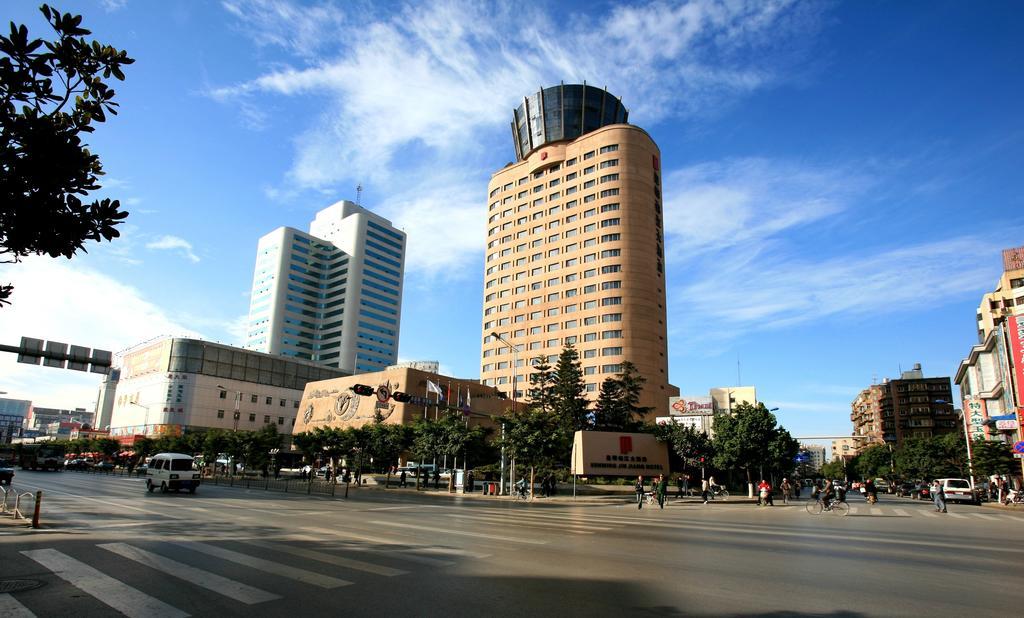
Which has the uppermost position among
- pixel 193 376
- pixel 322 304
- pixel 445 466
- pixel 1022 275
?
pixel 322 304

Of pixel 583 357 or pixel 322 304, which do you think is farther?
pixel 322 304

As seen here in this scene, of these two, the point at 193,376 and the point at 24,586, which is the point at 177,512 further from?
the point at 193,376

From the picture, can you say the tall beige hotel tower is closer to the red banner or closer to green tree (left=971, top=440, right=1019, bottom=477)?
green tree (left=971, top=440, right=1019, bottom=477)

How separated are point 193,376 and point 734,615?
398 ft

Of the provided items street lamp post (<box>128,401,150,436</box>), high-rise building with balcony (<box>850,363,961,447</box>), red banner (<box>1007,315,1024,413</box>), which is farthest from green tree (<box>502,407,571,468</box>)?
high-rise building with balcony (<box>850,363,961,447</box>)

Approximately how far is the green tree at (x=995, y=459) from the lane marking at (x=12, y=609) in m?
71.7

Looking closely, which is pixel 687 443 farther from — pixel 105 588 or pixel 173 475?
pixel 105 588

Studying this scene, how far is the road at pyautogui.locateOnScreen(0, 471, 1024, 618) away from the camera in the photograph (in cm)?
757

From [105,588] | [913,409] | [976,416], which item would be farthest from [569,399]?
[913,409]

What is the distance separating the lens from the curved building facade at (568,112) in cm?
11831

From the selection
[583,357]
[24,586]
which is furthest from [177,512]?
[583,357]

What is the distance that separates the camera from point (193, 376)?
110 meters

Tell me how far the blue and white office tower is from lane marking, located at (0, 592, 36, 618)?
Answer: 517ft

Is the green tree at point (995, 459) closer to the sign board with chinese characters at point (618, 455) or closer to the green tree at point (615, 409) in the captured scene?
the sign board with chinese characters at point (618, 455)
